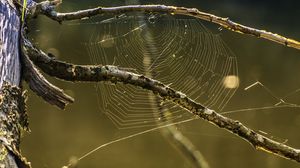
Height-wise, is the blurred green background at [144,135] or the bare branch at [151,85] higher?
the bare branch at [151,85]

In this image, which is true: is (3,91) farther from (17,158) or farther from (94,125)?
(94,125)

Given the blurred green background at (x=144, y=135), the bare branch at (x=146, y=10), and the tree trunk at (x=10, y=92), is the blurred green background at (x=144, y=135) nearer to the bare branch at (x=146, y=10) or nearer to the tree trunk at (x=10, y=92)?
the bare branch at (x=146, y=10)

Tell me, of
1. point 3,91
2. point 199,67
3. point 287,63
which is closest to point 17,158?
point 3,91

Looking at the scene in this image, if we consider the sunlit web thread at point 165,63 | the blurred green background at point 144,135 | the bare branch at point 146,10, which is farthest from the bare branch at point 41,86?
the blurred green background at point 144,135

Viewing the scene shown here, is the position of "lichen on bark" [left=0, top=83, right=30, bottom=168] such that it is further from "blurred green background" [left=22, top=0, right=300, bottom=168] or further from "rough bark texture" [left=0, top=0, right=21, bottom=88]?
"blurred green background" [left=22, top=0, right=300, bottom=168]

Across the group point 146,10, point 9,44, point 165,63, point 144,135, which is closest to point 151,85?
point 146,10
